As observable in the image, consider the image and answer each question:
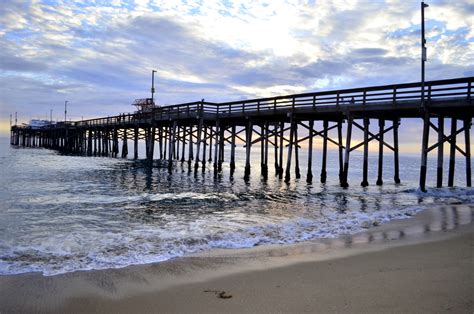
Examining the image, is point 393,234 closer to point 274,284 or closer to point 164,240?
point 274,284

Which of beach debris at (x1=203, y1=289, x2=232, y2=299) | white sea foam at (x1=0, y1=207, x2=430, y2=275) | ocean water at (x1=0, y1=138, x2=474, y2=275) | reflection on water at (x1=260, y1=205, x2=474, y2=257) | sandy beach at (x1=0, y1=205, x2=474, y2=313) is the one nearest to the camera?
sandy beach at (x1=0, y1=205, x2=474, y2=313)

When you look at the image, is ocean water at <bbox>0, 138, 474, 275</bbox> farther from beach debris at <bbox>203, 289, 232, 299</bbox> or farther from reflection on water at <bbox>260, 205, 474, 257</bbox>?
beach debris at <bbox>203, 289, 232, 299</bbox>

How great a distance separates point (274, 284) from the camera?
491 cm

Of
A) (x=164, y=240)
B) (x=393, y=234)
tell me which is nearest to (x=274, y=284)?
(x=164, y=240)

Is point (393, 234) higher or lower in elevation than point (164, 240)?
higher

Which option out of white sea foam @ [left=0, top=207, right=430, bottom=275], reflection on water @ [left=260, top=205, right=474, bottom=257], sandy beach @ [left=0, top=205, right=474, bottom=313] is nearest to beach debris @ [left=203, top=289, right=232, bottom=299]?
sandy beach @ [left=0, top=205, right=474, bottom=313]

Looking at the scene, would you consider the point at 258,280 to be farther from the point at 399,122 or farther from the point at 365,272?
the point at 399,122

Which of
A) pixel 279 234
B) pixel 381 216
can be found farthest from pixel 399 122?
pixel 279 234

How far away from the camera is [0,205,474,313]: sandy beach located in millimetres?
4168

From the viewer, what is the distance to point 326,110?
20.3 meters

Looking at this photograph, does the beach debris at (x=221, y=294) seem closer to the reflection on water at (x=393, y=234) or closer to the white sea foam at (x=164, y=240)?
the white sea foam at (x=164, y=240)

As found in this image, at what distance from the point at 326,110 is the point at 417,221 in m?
11.1

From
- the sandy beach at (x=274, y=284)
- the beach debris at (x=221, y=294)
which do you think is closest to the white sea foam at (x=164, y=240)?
the sandy beach at (x=274, y=284)

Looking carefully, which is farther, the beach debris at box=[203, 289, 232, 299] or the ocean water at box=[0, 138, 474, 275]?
the ocean water at box=[0, 138, 474, 275]
